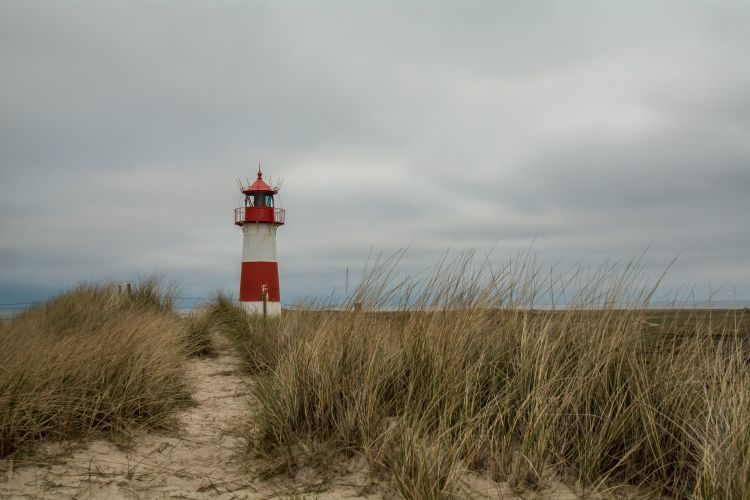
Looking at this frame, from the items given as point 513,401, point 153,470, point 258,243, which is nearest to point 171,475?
point 153,470

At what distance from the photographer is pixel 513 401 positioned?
11.9 feet

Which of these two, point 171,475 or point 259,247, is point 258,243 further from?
point 171,475

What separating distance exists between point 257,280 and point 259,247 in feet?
3.19

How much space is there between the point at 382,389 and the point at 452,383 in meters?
0.50

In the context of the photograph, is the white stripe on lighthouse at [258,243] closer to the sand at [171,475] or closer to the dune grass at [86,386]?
the dune grass at [86,386]

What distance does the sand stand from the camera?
316cm

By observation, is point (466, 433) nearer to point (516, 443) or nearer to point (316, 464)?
point (516, 443)

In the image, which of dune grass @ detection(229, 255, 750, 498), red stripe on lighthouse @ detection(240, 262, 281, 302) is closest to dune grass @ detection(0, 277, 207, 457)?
dune grass @ detection(229, 255, 750, 498)

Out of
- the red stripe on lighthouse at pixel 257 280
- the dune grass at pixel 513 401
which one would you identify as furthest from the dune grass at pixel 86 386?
the red stripe on lighthouse at pixel 257 280

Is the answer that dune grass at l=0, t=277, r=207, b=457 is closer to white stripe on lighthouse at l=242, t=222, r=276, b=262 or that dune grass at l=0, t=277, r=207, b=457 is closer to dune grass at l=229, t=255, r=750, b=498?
dune grass at l=229, t=255, r=750, b=498

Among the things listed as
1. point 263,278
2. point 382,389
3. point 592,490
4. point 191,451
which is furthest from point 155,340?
point 263,278

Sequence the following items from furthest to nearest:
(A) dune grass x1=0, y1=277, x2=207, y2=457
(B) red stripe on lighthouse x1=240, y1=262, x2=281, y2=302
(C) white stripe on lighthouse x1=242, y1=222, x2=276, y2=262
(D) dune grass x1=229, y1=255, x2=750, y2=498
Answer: (C) white stripe on lighthouse x1=242, y1=222, x2=276, y2=262, (B) red stripe on lighthouse x1=240, y1=262, x2=281, y2=302, (A) dune grass x1=0, y1=277, x2=207, y2=457, (D) dune grass x1=229, y1=255, x2=750, y2=498

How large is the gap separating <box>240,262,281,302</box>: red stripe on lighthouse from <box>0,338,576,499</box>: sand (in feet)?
38.0

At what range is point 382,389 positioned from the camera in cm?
381
